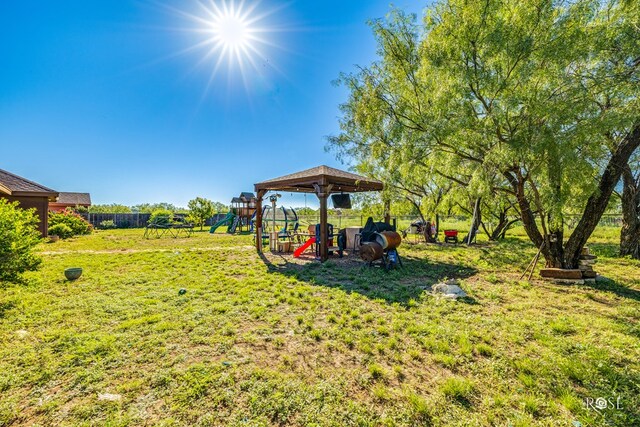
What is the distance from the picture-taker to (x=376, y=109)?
316 inches

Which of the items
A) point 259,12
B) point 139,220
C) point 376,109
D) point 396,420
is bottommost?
point 396,420

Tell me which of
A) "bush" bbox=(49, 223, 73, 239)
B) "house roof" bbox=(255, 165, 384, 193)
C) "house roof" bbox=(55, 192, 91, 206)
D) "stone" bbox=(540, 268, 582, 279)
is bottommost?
"stone" bbox=(540, 268, 582, 279)

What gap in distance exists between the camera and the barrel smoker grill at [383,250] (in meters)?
6.92

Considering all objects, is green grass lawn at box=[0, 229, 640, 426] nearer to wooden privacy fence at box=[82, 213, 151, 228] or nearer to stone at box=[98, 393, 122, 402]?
stone at box=[98, 393, 122, 402]

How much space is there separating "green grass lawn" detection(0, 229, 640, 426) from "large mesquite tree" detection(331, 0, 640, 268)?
2262 mm

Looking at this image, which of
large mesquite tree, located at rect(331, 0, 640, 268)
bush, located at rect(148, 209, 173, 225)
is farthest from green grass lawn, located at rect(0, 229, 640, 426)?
bush, located at rect(148, 209, 173, 225)

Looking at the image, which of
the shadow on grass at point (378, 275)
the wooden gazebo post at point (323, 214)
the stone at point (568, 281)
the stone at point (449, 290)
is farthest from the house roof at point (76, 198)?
the stone at point (568, 281)

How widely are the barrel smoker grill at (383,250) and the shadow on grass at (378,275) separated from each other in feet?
0.75

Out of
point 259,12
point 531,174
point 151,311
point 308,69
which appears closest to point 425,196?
point 531,174

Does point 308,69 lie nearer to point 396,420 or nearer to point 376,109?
point 376,109

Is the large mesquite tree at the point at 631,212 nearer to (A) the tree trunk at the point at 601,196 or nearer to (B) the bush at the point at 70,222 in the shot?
(A) the tree trunk at the point at 601,196

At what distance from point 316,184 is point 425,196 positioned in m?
6.94

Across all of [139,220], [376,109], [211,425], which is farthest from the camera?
[139,220]

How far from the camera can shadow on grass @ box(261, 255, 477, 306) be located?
16.3 feet
